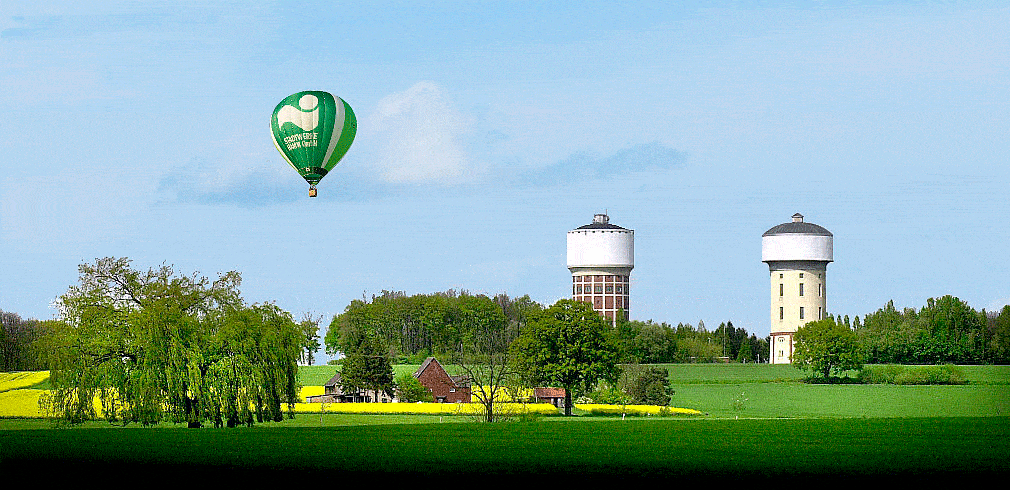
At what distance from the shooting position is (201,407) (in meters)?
38.9

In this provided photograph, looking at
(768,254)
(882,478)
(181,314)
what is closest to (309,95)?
(181,314)

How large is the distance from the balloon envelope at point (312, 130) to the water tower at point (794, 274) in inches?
2939

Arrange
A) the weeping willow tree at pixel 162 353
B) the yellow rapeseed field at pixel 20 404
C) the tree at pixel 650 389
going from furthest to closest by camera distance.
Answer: the tree at pixel 650 389
the yellow rapeseed field at pixel 20 404
the weeping willow tree at pixel 162 353

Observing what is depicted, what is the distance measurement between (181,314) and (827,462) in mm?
20678

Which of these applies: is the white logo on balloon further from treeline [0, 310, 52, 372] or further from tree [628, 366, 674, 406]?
treeline [0, 310, 52, 372]

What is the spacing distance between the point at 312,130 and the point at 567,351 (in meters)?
23.2

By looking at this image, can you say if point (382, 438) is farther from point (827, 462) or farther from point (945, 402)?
point (945, 402)

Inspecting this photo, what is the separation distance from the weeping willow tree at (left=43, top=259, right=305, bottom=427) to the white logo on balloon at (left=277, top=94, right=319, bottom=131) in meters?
4.84

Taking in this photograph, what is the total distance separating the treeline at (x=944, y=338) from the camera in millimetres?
94250

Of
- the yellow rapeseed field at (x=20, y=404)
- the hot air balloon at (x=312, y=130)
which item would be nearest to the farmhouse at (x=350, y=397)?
the yellow rapeseed field at (x=20, y=404)

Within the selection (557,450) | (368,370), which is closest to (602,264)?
(368,370)

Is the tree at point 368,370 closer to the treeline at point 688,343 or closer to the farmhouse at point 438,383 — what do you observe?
the farmhouse at point 438,383

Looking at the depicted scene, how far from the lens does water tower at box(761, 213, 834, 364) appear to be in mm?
109938

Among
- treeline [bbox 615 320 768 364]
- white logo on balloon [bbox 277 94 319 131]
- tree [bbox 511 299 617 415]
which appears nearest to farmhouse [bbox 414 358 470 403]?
tree [bbox 511 299 617 415]
